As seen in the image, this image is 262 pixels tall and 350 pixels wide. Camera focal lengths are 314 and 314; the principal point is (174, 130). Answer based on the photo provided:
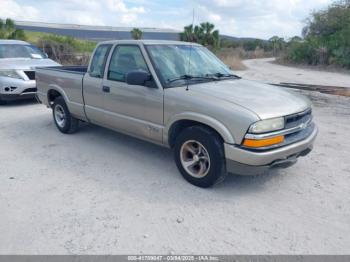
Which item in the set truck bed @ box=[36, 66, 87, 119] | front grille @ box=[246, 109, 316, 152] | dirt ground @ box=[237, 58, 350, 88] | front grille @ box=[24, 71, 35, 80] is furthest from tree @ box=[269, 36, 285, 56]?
front grille @ box=[246, 109, 316, 152]

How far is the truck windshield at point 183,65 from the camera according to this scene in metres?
4.36

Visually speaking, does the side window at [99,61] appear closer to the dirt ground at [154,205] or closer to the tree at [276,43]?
the dirt ground at [154,205]

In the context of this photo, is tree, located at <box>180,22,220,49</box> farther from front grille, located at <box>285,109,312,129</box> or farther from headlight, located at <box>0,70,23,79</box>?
front grille, located at <box>285,109,312,129</box>

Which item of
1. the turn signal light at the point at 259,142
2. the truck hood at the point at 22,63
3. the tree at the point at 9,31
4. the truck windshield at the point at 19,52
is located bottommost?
the turn signal light at the point at 259,142

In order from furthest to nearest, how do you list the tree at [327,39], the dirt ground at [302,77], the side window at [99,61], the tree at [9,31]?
the tree at [327,39]
the tree at [9,31]
the dirt ground at [302,77]
the side window at [99,61]

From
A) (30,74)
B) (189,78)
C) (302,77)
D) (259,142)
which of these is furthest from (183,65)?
(302,77)

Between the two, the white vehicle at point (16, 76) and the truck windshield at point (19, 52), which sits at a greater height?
the truck windshield at point (19, 52)

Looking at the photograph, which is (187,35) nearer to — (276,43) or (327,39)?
(327,39)

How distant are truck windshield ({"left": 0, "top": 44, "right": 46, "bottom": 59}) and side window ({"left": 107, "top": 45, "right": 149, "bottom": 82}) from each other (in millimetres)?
6207

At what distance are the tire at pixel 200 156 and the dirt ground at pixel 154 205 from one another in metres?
0.17

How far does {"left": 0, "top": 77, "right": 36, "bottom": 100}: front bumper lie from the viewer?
8.63m

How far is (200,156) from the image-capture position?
401 centimetres

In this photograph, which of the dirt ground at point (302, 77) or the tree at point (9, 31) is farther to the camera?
the tree at point (9, 31)

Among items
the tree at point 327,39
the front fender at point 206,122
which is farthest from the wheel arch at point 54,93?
the tree at point 327,39
